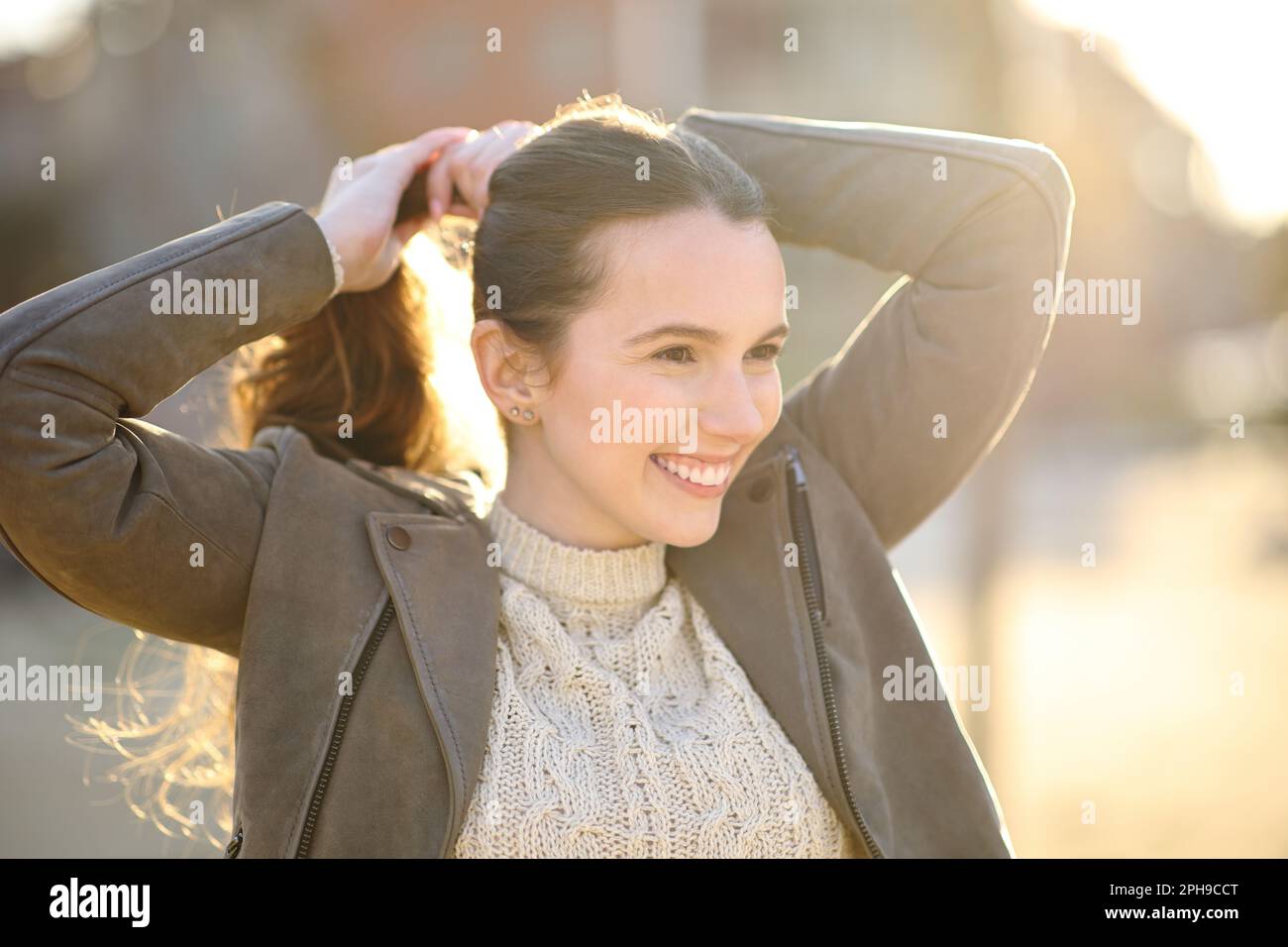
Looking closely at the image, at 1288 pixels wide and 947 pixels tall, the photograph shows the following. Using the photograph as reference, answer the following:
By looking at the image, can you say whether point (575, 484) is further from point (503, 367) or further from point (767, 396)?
point (767, 396)

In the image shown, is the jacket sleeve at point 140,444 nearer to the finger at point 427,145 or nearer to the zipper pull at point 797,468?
the finger at point 427,145

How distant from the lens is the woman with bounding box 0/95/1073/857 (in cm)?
202

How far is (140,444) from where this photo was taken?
2.05m

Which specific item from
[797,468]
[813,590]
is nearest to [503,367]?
[797,468]

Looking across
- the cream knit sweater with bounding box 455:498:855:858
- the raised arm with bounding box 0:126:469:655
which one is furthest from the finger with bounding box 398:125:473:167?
the cream knit sweater with bounding box 455:498:855:858

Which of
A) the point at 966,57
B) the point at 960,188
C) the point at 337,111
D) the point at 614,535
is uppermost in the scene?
the point at 337,111

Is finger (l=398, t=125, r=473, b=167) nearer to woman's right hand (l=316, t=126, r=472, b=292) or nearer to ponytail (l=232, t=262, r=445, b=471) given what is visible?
woman's right hand (l=316, t=126, r=472, b=292)

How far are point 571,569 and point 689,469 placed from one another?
324 mm

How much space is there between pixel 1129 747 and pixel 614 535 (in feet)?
14.4

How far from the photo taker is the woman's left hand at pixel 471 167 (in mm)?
2562

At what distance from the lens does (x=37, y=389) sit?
194 centimetres

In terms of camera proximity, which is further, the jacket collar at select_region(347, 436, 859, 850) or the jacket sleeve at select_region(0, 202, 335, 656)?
the jacket collar at select_region(347, 436, 859, 850)
